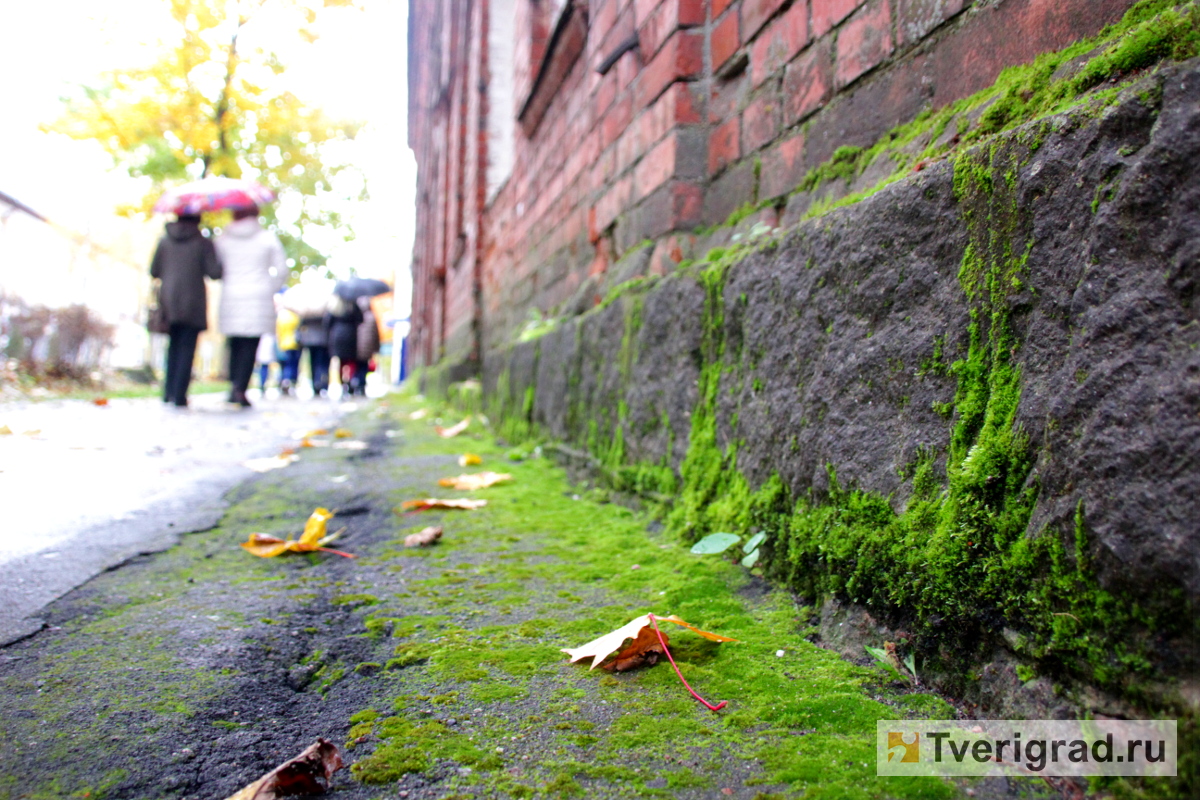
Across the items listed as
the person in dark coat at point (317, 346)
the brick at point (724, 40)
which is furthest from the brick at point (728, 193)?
the person in dark coat at point (317, 346)

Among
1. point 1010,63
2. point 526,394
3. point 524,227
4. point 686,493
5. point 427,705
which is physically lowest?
point 427,705

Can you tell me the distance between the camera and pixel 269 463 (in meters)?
3.40

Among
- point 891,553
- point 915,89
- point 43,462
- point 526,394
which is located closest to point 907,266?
point 891,553

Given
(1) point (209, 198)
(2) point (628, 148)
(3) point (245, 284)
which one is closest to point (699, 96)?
(2) point (628, 148)

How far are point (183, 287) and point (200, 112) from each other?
6572mm

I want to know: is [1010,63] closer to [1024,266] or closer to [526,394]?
[1024,266]

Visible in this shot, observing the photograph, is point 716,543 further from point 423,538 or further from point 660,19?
point 660,19

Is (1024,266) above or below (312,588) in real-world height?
above

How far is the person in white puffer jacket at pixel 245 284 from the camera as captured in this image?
7195 millimetres

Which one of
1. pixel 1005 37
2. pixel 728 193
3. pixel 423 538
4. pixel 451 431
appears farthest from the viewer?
pixel 451 431

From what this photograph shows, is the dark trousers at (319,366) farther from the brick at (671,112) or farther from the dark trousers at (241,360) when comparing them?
the brick at (671,112)

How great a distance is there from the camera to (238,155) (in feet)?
43.0

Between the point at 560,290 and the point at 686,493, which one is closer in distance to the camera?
the point at 686,493

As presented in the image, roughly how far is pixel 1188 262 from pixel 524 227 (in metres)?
4.76
